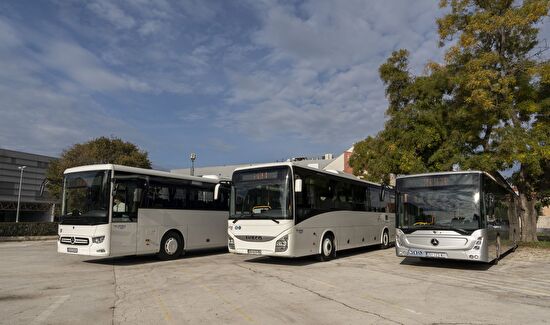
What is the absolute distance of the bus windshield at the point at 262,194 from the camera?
1265 cm

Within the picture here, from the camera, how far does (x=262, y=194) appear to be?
43.0 ft

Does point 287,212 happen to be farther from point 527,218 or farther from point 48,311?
point 527,218

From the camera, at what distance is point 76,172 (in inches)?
532

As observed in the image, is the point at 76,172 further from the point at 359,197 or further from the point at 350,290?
the point at 359,197

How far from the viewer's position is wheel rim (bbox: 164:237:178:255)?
14837 millimetres

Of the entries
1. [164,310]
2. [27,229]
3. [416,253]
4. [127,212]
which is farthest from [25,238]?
[416,253]

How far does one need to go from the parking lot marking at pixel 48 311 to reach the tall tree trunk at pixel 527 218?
2059 cm

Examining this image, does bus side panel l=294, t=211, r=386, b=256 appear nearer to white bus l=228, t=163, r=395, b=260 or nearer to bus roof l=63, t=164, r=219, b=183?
white bus l=228, t=163, r=395, b=260

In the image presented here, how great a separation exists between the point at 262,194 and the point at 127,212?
418 centimetres

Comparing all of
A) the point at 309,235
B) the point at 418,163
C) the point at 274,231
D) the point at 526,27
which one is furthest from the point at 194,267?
the point at 526,27

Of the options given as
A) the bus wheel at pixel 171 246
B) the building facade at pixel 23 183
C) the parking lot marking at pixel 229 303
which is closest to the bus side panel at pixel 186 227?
the bus wheel at pixel 171 246

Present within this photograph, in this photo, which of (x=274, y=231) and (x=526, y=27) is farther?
(x=526, y=27)

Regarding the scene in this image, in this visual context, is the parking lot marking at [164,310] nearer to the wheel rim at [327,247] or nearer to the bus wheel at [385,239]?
the wheel rim at [327,247]

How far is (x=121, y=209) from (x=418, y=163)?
1530cm
